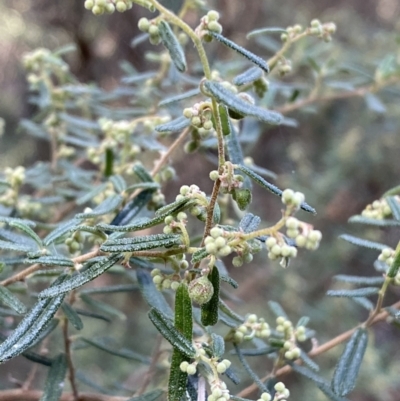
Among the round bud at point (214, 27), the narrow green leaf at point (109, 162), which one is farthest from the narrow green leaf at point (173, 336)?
the narrow green leaf at point (109, 162)

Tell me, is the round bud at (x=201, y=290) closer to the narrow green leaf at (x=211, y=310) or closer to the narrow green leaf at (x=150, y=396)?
the narrow green leaf at (x=211, y=310)

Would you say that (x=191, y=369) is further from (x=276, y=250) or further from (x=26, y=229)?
(x=26, y=229)

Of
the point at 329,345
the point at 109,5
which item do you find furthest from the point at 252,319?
the point at 109,5

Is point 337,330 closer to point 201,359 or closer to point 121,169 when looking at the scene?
point 121,169

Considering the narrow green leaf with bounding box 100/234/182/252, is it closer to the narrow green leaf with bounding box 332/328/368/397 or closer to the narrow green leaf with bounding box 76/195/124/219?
the narrow green leaf with bounding box 76/195/124/219

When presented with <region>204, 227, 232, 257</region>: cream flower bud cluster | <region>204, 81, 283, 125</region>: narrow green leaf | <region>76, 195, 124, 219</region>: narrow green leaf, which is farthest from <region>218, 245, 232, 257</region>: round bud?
<region>76, 195, 124, 219</region>: narrow green leaf

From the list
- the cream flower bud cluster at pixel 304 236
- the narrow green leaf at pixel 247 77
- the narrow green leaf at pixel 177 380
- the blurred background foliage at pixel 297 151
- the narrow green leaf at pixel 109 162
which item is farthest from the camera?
the blurred background foliage at pixel 297 151
